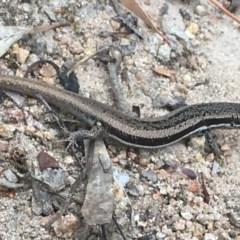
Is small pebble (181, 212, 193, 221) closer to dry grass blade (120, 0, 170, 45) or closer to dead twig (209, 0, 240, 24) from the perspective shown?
dry grass blade (120, 0, 170, 45)

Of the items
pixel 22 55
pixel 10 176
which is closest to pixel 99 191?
pixel 10 176

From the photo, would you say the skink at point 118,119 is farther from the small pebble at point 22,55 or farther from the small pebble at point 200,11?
the small pebble at point 200,11

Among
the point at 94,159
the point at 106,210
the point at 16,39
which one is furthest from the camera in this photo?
the point at 16,39

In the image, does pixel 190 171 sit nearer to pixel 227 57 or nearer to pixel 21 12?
pixel 227 57

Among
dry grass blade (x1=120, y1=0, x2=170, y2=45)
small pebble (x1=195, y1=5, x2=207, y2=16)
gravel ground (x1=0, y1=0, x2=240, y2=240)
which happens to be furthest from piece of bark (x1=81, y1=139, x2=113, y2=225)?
small pebble (x1=195, y1=5, x2=207, y2=16)

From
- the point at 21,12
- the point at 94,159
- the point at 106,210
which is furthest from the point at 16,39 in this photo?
the point at 106,210

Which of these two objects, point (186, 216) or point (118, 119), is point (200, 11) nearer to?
point (118, 119)
